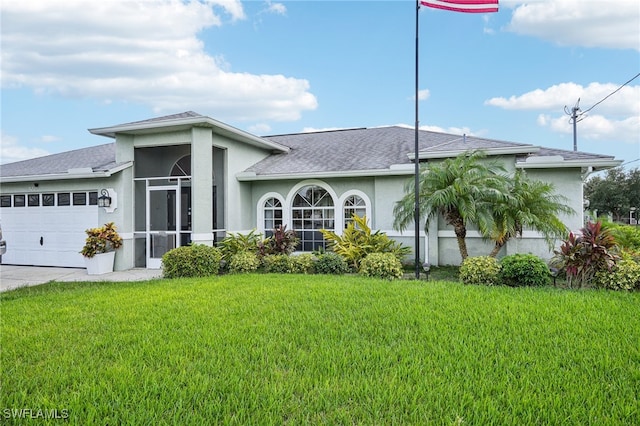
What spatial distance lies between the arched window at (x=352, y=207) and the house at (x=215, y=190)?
35mm

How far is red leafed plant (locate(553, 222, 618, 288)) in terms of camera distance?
834 centimetres

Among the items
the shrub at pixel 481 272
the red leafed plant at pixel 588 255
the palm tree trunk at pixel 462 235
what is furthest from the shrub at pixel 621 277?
the palm tree trunk at pixel 462 235

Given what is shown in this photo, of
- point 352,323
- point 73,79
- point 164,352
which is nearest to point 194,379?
point 164,352

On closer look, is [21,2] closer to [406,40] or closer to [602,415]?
[406,40]

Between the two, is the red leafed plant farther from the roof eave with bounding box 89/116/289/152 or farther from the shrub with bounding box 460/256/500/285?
the roof eave with bounding box 89/116/289/152

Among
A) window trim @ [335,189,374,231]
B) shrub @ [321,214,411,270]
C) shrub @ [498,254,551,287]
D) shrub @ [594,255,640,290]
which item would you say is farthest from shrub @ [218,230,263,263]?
shrub @ [594,255,640,290]

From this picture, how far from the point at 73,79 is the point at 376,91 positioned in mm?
11225

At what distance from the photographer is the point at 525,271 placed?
28.7ft

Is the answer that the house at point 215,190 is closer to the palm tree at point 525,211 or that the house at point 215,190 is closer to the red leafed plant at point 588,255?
the palm tree at point 525,211

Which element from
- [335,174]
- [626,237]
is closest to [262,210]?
[335,174]

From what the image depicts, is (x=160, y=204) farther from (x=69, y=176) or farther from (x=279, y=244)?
(x=279, y=244)

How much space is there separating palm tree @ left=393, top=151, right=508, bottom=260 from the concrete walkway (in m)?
7.76

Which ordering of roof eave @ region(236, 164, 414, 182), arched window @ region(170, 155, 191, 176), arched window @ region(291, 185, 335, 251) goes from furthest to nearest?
1. arched window @ region(170, 155, 191, 176)
2. arched window @ region(291, 185, 335, 251)
3. roof eave @ region(236, 164, 414, 182)

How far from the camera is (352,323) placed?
18.8 feet
